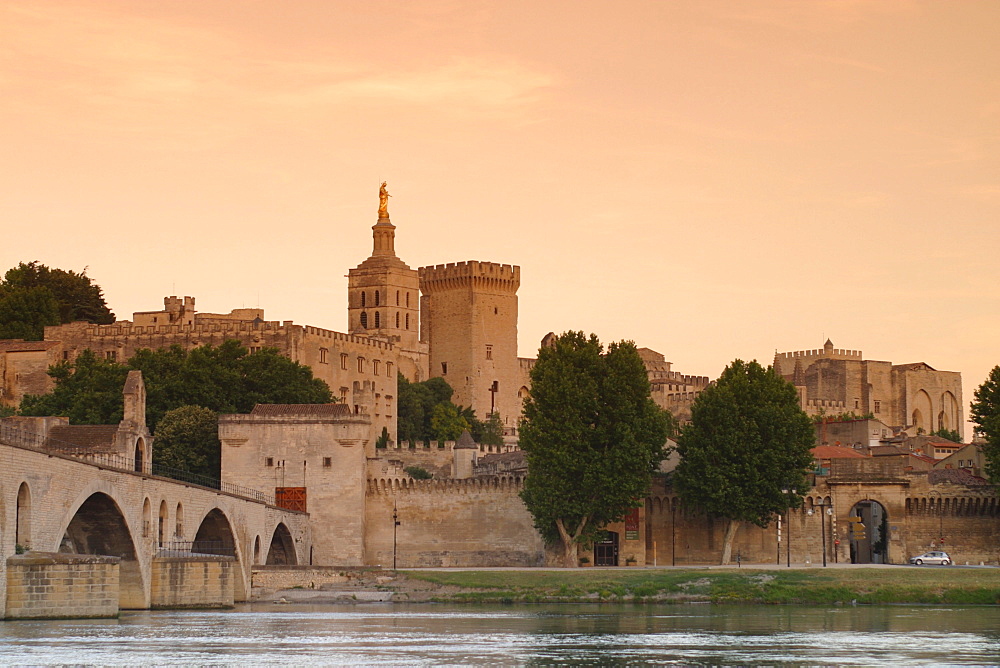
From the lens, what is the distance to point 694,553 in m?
85.5

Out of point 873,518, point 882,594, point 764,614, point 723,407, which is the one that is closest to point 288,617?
point 764,614

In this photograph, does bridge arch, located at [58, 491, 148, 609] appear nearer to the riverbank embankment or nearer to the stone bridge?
the stone bridge

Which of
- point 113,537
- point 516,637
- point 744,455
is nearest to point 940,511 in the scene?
point 744,455

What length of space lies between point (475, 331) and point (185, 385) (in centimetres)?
4719

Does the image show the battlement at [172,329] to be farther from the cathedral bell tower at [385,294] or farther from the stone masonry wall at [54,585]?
the stone masonry wall at [54,585]

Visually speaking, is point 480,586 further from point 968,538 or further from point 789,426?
point 968,538

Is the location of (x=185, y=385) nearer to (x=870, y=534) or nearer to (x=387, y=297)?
(x=870, y=534)

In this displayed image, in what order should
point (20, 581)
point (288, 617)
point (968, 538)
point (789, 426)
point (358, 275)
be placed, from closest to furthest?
1. point (20, 581)
2. point (288, 617)
3. point (789, 426)
4. point (968, 538)
5. point (358, 275)

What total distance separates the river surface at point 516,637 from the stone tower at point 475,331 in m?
72.8

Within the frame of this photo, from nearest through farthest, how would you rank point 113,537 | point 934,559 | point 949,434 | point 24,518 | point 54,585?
point 54,585
point 24,518
point 113,537
point 934,559
point 949,434

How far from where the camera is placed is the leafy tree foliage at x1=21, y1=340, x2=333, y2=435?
93938 mm

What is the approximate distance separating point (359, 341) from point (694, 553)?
1709 inches

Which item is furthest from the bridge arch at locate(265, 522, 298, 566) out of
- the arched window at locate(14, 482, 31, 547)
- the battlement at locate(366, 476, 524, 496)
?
the arched window at locate(14, 482, 31, 547)

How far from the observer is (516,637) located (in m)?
52.0
